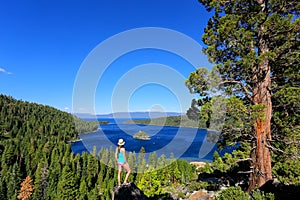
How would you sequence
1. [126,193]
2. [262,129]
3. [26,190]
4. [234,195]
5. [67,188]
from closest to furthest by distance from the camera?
[234,195], [126,193], [262,129], [67,188], [26,190]

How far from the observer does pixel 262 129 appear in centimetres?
723

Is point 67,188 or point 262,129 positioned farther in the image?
point 67,188

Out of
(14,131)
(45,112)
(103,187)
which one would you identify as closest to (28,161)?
(103,187)

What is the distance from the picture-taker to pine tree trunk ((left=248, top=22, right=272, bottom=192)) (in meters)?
7.09

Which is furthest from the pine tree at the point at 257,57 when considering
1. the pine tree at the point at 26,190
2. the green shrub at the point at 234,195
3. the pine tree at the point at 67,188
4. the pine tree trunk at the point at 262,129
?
the pine tree at the point at 26,190

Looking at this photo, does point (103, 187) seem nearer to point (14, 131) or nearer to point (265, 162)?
point (265, 162)

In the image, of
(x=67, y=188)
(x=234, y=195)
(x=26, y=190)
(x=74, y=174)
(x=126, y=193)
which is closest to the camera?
(x=234, y=195)

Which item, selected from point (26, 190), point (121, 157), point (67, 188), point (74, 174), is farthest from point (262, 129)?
point (26, 190)

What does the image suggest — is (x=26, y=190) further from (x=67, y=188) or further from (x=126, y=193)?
(x=126, y=193)

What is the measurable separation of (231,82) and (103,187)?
39.5 m

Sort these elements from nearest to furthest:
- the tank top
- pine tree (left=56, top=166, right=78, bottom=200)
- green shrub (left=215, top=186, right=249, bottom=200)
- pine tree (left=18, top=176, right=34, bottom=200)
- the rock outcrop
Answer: green shrub (left=215, top=186, right=249, bottom=200), the rock outcrop, the tank top, pine tree (left=56, top=166, right=78, bottom=200), pine tree (left=18, top=176, right=34, bottom=200)

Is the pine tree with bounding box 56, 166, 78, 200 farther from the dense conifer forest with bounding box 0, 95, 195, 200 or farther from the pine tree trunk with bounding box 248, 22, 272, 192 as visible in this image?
the pine tree trunk with bounding box 248, 22, 272, 192

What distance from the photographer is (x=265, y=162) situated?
7.13 m

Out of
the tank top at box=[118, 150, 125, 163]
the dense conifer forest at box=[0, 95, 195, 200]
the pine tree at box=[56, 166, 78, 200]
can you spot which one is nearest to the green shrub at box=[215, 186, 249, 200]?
the tank top at box=[118, 150, 125, 163]
